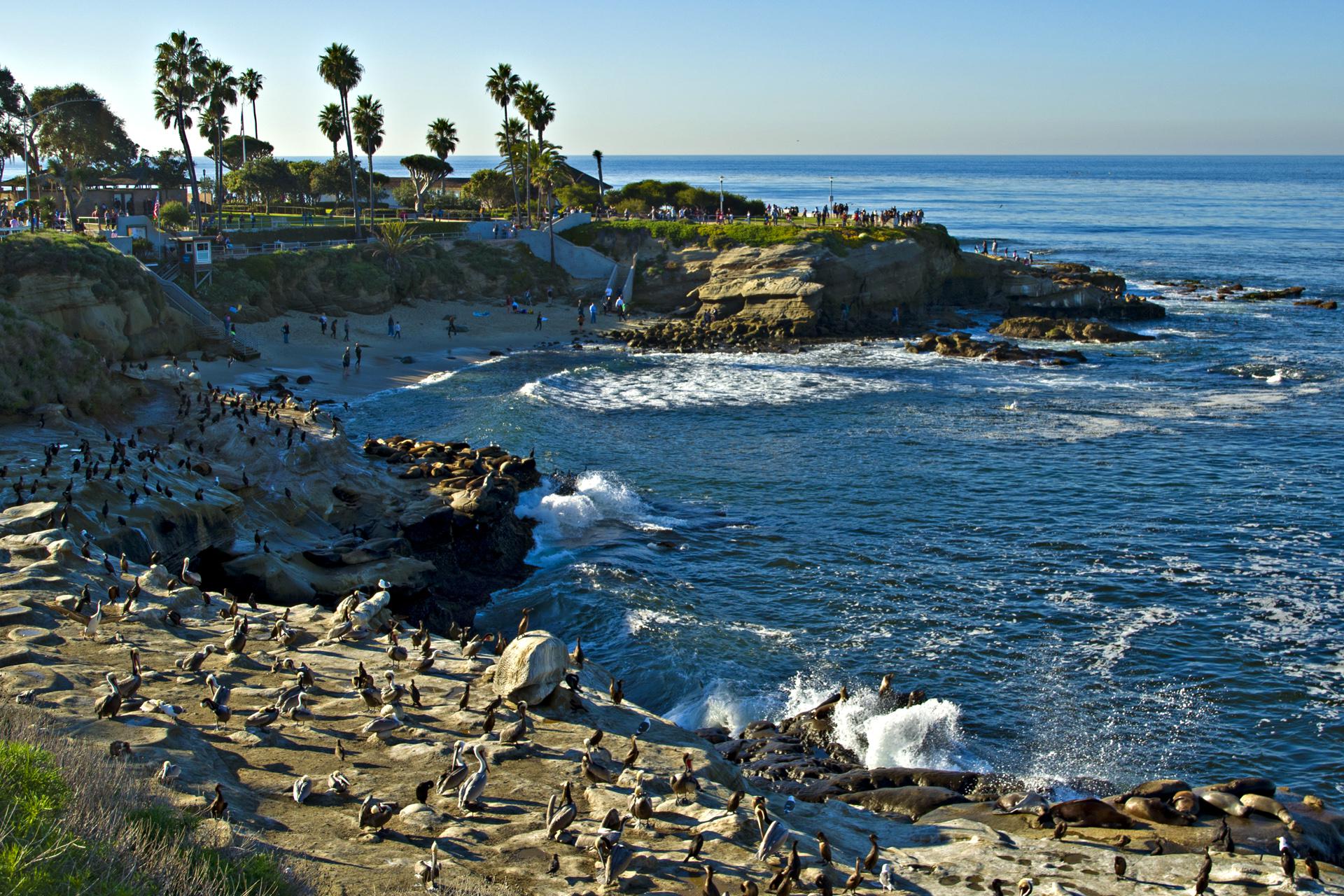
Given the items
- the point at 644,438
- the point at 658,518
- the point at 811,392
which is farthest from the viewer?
the point at 811,392

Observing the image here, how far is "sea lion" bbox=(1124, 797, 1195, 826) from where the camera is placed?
55.6 ft

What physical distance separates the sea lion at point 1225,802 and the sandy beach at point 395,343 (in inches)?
1508

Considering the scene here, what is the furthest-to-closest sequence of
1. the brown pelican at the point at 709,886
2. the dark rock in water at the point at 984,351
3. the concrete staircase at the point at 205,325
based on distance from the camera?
the dark rock in water at the point at 984,351 < the concrete staircase at the point at 205,325 < the brown pelican at the point at 709,886

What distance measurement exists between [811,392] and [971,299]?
30.1 metres

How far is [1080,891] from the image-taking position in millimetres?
14422

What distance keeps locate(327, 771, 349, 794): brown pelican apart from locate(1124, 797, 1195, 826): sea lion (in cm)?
1221

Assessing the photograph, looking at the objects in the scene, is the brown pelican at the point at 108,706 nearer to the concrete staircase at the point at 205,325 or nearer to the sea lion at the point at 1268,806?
the sea lion at the point at 1268,806

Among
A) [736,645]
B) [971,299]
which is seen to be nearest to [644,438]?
[736,645]

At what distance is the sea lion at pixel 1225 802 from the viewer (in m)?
17.0

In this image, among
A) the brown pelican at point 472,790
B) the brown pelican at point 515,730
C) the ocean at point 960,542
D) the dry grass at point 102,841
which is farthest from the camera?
the ocean at point 960,542

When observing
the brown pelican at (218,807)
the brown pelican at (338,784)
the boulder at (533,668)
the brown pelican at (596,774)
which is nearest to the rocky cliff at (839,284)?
the boulder at (533,668)

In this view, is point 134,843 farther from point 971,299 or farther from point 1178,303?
point 1178,303

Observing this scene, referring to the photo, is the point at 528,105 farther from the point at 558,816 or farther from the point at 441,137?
the point at 558,816

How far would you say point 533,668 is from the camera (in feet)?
55.8
